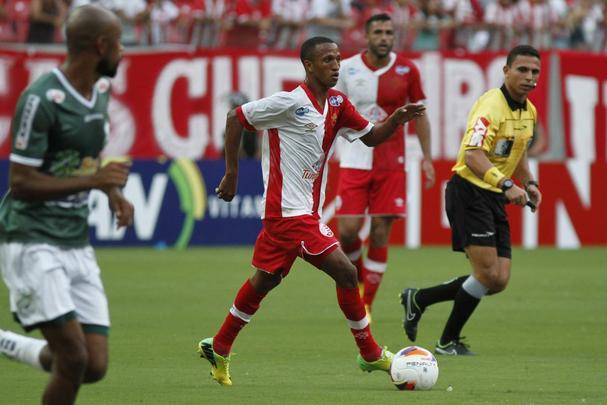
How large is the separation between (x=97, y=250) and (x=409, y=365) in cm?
1280

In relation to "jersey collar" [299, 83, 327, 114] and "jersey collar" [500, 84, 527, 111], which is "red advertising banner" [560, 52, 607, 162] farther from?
"jersey collar" [299, 83, 327, 114]

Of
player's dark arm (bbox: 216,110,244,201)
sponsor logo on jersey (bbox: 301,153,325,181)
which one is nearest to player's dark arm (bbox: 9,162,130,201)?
player's dark arm (bbox: 216,110,244,201)

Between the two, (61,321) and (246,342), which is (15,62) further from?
(61,321)

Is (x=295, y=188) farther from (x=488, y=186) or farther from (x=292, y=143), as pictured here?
(x=488, y=186)

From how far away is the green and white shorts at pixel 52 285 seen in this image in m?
6.29

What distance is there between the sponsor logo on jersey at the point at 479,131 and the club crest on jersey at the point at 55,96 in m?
4.41

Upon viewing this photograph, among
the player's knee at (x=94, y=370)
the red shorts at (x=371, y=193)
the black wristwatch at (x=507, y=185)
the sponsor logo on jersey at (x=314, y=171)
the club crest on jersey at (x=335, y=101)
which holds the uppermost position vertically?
the club crest on jersey at (x=335, y=101)

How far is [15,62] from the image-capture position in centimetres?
2278

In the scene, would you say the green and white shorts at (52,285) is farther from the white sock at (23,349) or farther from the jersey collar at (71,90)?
the jersey collar at (71,90)

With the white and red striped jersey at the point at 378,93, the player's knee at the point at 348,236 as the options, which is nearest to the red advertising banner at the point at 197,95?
the white and red striped jersey at the point at 378,93

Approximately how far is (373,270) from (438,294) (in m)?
1.40

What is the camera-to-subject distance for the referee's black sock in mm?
10883

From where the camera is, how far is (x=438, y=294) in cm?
1095

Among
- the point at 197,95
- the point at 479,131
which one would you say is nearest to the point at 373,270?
the point at 479,131
